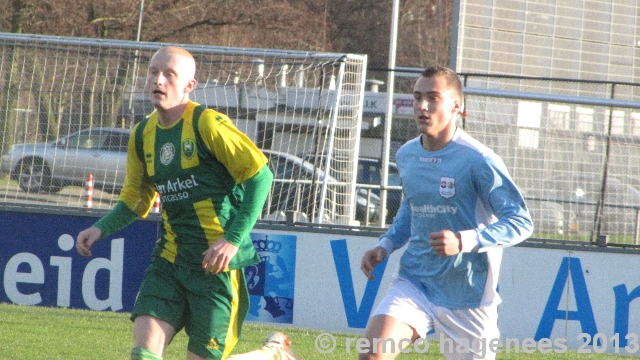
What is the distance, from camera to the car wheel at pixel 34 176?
10383 millimetres

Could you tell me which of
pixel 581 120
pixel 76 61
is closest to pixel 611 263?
pixel 581 120

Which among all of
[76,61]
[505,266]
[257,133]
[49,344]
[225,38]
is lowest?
[49,344]

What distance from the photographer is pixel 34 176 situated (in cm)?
1045

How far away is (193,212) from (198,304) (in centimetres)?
44

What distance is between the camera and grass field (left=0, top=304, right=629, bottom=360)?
7.50 m

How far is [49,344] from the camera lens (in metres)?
7.75

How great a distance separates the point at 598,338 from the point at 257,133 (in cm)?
437

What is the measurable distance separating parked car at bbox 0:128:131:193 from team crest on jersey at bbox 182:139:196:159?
6.11 meters

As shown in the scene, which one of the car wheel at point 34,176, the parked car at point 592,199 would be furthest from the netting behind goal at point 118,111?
the parked car at point 592,199

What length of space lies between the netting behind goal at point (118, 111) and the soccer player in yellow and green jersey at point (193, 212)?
569 cm

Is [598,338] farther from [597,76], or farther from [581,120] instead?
[597,76]

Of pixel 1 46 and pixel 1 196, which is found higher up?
pixel 1 46

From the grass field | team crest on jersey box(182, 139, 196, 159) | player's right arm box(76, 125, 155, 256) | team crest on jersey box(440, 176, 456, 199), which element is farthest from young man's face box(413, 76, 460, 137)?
the grass field

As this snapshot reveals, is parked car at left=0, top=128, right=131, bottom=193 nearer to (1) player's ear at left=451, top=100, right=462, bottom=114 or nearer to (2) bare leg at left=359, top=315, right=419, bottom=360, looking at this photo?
(1) player's ear at left=451, top=100, right=462, bottom=114
